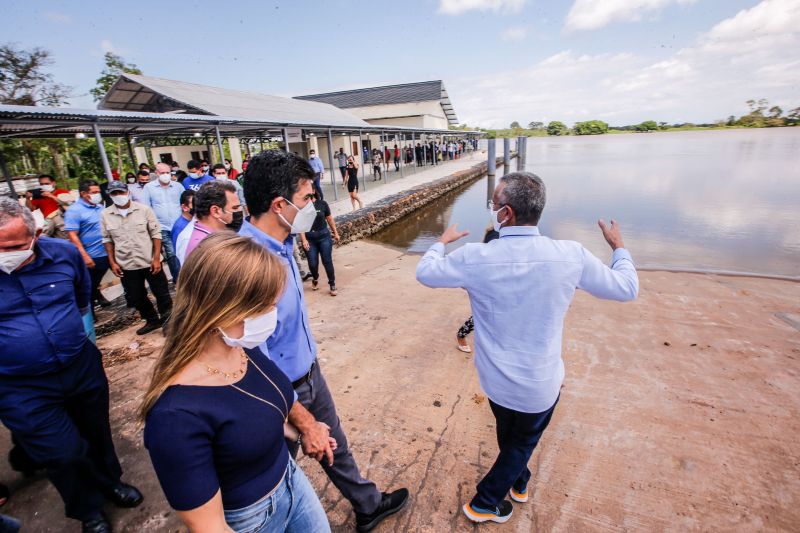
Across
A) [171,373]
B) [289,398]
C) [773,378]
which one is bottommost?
[773,378]

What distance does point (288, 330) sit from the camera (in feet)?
5.17

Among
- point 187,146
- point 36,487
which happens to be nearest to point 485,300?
point 36,487

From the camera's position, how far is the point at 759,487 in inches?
80.0

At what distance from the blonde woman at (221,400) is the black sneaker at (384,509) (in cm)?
85

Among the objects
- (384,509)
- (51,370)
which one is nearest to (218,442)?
(384,509)

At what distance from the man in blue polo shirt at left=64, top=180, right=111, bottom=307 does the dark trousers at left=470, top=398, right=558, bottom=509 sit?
4.55 meters

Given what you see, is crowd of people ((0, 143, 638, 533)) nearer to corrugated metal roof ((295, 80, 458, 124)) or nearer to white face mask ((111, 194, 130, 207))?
white face mask ((111, 194, 130, 207))

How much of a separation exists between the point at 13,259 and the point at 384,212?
344 inches

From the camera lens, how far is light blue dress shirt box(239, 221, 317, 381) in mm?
1549

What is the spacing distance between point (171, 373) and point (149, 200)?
5326 mm

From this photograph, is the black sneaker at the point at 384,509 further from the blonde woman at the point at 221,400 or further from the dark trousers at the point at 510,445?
the blonde woman at the point at 221,400

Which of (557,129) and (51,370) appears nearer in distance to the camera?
(51,370)

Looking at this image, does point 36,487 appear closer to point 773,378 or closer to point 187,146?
point 773,378

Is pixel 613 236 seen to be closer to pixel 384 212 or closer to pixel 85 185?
pixel 85 185
